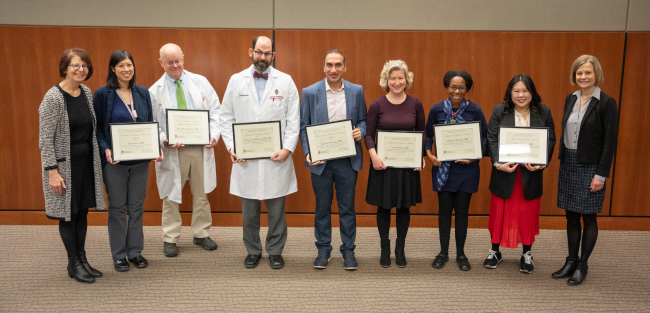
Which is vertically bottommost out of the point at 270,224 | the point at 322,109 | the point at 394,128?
the point at 270,224

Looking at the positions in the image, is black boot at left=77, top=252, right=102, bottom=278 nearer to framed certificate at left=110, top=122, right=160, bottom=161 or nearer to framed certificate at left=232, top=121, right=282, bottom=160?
framed certificate at left=110, top=122, right=160, bottom=161

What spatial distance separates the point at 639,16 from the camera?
13.2ft

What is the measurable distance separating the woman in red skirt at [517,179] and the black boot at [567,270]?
0.17m

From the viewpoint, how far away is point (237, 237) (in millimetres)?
4008

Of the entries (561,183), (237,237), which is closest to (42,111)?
(237,237)

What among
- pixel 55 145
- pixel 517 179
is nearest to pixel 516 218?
pixel 517 179

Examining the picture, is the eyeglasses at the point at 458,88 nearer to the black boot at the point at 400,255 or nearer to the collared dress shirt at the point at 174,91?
the black boot at the point at 400,255

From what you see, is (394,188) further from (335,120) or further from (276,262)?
(276,262)

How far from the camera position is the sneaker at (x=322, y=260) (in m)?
3.20

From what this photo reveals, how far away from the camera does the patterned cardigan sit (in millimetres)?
2695

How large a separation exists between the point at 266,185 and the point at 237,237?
44.3 inches

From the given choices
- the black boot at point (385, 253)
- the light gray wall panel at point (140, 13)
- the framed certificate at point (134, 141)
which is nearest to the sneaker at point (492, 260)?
the black boot at point (385, 253)

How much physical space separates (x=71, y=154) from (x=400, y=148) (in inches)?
89.7

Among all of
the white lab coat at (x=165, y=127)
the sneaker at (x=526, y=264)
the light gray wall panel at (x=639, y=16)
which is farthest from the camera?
the light gray wall panel at (x=639, y=16)
